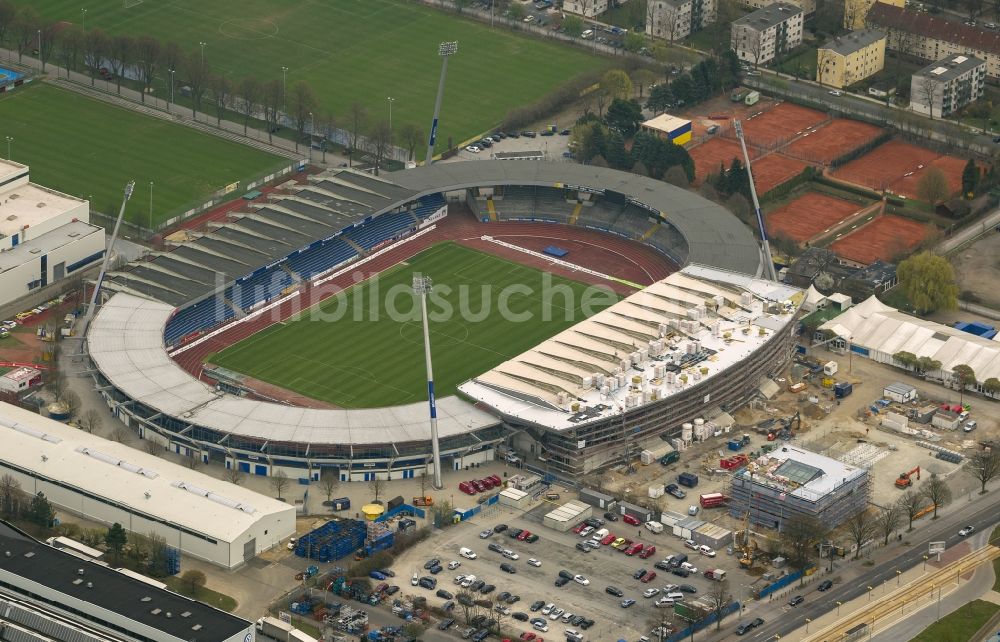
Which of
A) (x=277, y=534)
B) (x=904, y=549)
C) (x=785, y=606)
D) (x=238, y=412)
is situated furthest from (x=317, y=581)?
(x=904, y=549)

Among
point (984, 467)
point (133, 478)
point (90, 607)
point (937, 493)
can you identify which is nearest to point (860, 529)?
point (937, 493)

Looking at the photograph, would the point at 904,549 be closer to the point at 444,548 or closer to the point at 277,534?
the point at 444,548

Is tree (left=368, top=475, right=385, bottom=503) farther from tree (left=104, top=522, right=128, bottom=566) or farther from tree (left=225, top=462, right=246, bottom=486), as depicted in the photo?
tree (left=104, top=522, right=128, bottom=566)

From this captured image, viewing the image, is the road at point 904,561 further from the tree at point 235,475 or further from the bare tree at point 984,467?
the tree at point 235,475

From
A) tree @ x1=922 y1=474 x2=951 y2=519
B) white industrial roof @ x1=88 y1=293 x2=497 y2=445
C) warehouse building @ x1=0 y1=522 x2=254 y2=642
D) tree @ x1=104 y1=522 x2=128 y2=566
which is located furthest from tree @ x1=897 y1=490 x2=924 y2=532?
tree @ x1=104 y1=522 x2=128 y2=566

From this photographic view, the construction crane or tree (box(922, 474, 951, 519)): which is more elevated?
tree (box(922, 474, 951, 519))

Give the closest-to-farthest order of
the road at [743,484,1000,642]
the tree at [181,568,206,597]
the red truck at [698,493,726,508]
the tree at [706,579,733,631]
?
the tree at [706,579,733,631] → the road at [743,484,1000,642] → the tree at [181,568,206,597] → the red truck at [698,493,726,508]

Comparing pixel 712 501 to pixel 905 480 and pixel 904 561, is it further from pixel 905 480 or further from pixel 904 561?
pixel 905 480
